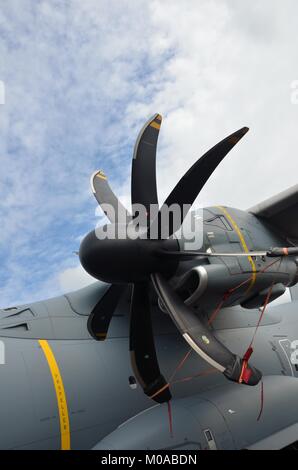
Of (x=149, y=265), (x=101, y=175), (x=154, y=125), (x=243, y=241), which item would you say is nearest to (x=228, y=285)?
(x=243, y=241)

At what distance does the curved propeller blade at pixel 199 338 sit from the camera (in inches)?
182

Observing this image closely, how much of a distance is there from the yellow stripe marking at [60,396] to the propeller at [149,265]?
70cm

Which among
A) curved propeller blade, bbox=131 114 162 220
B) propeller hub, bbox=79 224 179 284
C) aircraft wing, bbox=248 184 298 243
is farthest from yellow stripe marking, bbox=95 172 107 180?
aircraft wing, bbox=248 184 298 243

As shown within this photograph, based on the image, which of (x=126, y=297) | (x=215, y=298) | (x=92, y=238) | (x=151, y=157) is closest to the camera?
(x=92, y=238)

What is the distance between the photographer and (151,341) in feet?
18.0

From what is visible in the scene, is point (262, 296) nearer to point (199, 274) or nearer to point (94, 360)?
point (199, 274)

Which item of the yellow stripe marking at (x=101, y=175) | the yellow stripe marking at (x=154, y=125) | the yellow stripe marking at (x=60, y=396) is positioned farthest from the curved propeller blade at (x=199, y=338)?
the yellow stripe marking at (x=154, y=125)

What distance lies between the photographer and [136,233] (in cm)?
523

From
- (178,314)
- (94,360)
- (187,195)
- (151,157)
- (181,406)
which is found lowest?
(181,406)

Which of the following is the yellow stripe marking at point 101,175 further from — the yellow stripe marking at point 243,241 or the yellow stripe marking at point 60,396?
the yellow stripe marking at point 60,396

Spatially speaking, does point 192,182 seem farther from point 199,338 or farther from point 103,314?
point 103,314

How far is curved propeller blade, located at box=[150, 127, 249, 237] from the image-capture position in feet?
17.1

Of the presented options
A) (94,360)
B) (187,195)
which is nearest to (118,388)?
(94,360)

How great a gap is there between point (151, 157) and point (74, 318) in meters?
2.60
